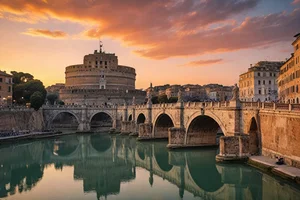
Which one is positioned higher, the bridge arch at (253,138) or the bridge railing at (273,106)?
the bridge railing at (273,106)

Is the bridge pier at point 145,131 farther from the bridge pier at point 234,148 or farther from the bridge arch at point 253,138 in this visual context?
the bridge arch at point 253,138

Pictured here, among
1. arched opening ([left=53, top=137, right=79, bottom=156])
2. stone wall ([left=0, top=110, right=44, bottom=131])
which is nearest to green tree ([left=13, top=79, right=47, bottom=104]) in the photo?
stone wall ([left=0, top=110, right=44, bottom=131])

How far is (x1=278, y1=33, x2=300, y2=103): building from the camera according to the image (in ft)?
95.9

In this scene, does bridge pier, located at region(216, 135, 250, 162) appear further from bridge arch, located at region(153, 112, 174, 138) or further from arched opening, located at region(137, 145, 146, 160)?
bridge arch, located at region(153, 112, 174, 138)

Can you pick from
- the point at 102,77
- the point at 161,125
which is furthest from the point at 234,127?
the point at 102,77

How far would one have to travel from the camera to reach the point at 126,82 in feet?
254

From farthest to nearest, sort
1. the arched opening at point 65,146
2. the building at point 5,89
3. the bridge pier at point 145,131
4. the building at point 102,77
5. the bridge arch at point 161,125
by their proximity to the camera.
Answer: the building at point 102,77, the building at point 5,89, the bridge pier at point 145,131, the bridge arch at point 161,125, the arched opening at point 65,146

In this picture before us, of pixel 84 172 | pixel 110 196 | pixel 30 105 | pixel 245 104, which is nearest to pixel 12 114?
pixel 30 105

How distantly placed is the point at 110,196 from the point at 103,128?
37.8 m

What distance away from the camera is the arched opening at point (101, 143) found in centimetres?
3525

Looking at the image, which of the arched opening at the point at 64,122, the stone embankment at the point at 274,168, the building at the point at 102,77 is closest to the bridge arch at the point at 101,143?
the arched opening at the point at 64,122

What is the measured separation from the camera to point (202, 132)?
2934 centimetres

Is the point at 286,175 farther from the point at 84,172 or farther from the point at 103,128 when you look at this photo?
the point at 103,128

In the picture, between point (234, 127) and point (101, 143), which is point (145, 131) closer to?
point (101, 143)
